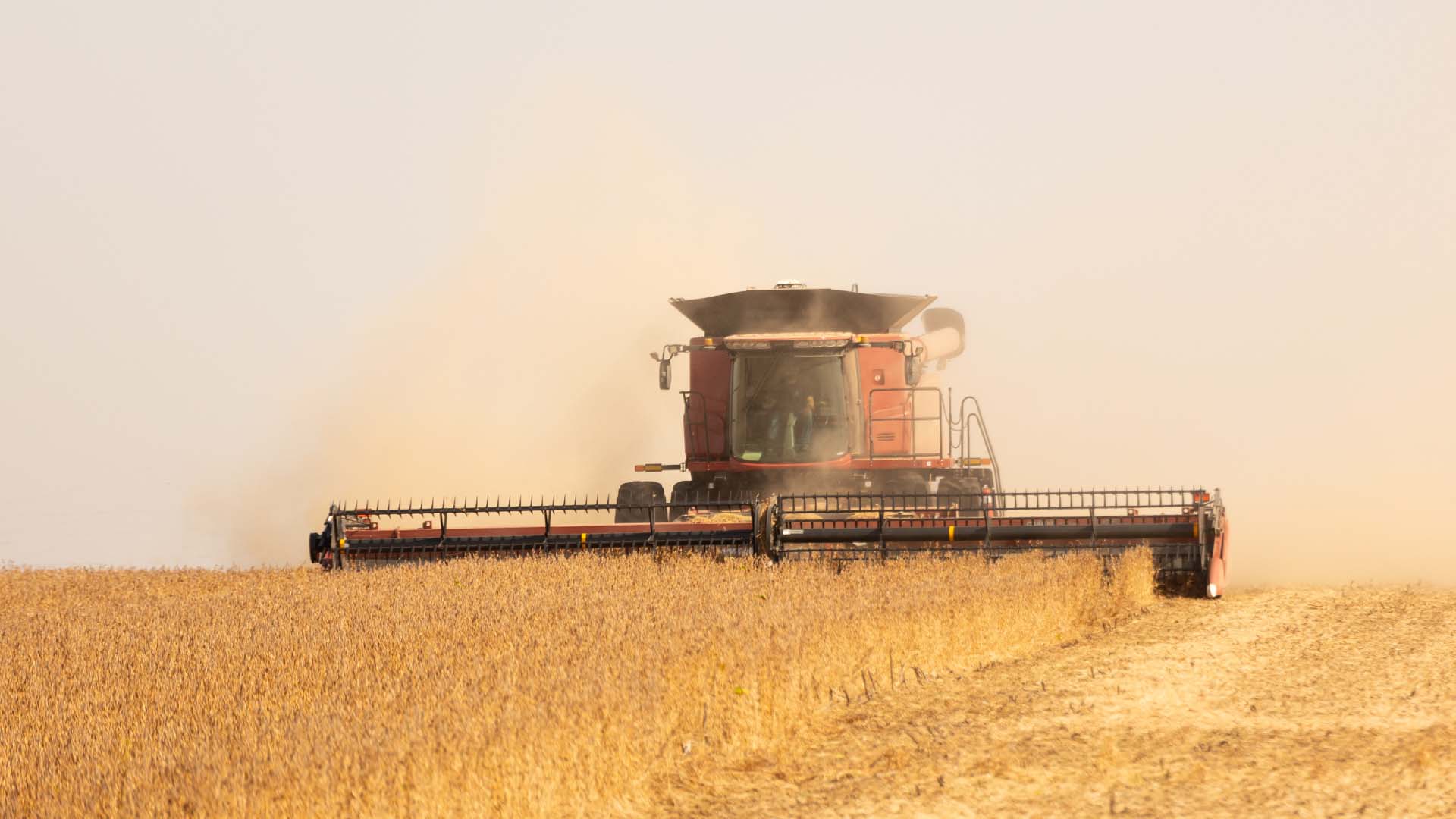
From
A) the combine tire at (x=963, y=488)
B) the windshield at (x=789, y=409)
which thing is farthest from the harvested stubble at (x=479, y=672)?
the windshield at (x=789, y=409)

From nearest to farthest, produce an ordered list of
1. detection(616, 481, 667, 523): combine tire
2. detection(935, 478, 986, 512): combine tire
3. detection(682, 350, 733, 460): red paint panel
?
detection(616, 481, 667, 523): combine tire
detection(935, 478, 986, 512): combine tire
detection(682, 350, 733, 460): red paint panel

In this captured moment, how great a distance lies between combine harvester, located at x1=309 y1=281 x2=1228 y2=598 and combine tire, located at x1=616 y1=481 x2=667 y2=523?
2 cm

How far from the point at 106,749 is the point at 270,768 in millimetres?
1115

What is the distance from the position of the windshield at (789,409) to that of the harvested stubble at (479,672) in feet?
9.62

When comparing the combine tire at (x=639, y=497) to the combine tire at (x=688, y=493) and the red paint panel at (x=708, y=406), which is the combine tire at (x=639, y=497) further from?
the red paint panel at (x=708, y=406)

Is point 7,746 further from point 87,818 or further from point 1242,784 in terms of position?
point 1242,784

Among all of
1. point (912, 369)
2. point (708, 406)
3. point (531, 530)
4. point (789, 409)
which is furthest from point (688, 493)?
point (531, 530)

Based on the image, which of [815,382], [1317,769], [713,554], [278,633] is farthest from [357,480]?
[1317,769]

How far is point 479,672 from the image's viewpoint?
6438 millimetres

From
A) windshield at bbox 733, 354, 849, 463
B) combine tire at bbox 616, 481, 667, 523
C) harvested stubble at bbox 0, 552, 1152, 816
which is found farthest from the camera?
windshield at bbox 733, 354, 849, 463

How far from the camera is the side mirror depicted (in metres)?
14.5

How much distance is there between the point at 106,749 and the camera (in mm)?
5352

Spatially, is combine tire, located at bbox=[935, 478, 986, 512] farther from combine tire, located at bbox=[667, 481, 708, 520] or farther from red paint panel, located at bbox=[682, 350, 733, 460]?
combine tire, located at bbox=[667, 481, 708, 520]

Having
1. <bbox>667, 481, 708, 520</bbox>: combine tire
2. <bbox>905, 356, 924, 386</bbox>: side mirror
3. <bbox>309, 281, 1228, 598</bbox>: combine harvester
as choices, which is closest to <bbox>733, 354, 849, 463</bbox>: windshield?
<bbox>309, 281, 1228, 598</bbox>: combine harvester
